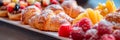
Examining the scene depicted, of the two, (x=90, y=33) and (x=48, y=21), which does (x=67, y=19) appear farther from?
(x=90, y=33)

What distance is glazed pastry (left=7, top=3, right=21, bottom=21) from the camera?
1.72m

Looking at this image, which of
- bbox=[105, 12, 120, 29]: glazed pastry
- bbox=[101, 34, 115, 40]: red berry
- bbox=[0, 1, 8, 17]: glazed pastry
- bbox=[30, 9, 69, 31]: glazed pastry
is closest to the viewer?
bbox=[101, 34, 115, 40]: red berry

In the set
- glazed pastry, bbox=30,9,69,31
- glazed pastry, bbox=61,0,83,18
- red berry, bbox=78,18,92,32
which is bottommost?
red berry, bbox=78,18,92,32

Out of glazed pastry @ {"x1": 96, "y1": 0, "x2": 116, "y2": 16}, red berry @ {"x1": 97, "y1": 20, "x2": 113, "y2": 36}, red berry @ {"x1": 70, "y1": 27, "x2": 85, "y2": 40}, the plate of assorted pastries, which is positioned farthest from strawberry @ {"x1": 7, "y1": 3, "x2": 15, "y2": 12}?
red berry @ {"x1": 97, "y1": 20, "x2": 113, "y2": 36}

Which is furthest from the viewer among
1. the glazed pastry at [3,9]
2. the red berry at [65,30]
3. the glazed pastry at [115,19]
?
the glazed pastry at [3,9]

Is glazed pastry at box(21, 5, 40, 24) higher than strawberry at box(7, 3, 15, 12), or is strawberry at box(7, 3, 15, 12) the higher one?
strawberry at box(7, 3, 15, 12)

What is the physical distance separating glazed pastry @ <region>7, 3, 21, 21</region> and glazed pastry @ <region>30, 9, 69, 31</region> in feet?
0.96

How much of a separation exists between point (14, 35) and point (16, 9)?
0.21 meters

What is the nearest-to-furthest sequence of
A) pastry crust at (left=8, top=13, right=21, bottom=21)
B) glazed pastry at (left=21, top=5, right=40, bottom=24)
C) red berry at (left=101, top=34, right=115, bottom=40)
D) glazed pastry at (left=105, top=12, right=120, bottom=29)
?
red berry at (left=101, top=34, right=115, bottom=40) → glazed pastry at (left=105, top=12, right=120, bottom=29) → glazed pastry at (left=21, top=5, right=40, bottom=24) → pastry crust at (left=8, top=13, right=21, bottom=21)

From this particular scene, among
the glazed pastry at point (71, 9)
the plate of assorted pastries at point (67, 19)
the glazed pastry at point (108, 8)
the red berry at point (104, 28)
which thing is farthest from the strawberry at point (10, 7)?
the red berry at point (104, 28)

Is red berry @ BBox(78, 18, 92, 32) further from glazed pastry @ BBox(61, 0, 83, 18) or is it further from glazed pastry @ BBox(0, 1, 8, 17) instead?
glazed pastry @ BBox(0, 1, 8, 17)

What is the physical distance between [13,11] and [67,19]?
0.48m

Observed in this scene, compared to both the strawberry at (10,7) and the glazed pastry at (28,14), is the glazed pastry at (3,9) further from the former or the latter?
the glazed pastry at (28,14)

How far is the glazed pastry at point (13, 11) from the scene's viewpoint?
172cm
